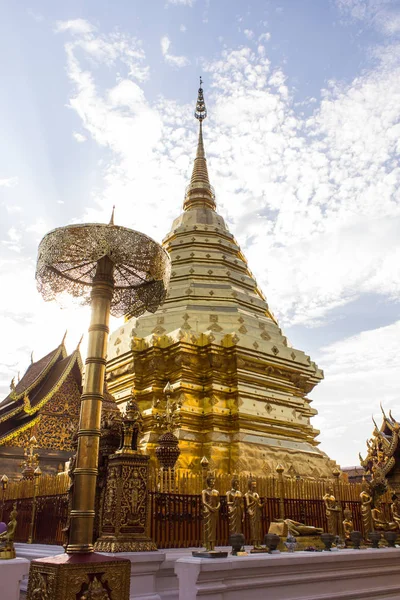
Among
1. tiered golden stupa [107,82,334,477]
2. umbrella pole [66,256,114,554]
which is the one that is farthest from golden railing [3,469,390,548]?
umbrella pole [66,256,114,554]

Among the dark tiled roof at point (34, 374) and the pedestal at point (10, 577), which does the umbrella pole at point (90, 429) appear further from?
the dark tiled roof at point (34, 374)

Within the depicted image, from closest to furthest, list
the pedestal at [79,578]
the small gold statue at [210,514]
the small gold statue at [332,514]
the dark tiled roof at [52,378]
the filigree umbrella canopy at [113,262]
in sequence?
the pedestal at [79,578] → the filigree umbrella canopy at [113,262] → the small gold statue at [210,514] → the small gold statue at [332,514] → the dark tiled roof at [52,378]

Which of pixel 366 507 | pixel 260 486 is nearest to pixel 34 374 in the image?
pixel 260 486

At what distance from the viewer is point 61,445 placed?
13594 mm

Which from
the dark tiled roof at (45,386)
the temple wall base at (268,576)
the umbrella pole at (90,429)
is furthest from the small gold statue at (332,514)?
the dark tiled roof at (45,386)

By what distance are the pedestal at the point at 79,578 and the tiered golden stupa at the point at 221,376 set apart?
281 inches

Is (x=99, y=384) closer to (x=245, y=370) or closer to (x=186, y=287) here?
(x=245, y=370)

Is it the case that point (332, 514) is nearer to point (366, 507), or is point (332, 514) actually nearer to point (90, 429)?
point (366, 507)

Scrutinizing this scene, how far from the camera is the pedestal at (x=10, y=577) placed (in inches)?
147

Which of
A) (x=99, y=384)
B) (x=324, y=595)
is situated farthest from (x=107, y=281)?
(x=324, y=595)

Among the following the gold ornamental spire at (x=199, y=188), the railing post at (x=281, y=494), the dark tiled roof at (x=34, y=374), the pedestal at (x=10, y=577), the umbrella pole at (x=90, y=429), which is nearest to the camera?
the umbrella pole at (x=90, y=429)

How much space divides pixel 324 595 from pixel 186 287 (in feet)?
32.4

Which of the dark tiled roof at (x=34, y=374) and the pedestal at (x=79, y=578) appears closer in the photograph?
the pedestal at (x=79, y=578)

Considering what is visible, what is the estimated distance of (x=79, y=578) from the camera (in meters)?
3.16
